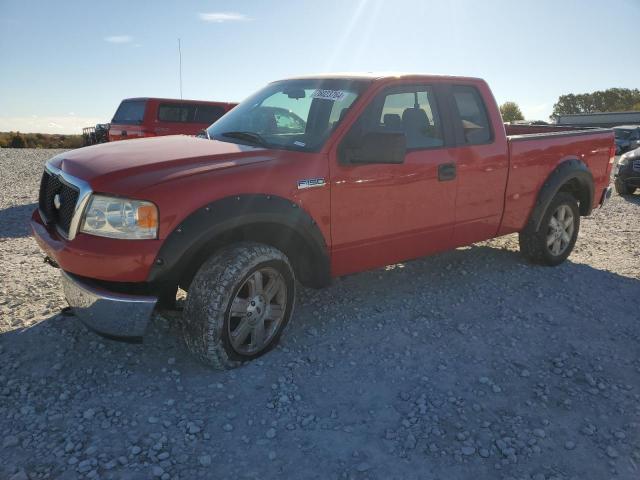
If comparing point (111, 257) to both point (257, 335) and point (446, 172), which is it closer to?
Answer: point (257, 335)

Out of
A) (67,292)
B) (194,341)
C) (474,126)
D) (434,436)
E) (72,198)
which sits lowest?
(434,436)

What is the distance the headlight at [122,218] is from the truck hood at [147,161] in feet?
0.24

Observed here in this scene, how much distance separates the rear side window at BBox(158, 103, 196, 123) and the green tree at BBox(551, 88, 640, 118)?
222ft

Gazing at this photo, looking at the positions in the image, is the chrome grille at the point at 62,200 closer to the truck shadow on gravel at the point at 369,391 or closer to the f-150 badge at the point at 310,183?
the truck shadow on gravel at the point at 369,391

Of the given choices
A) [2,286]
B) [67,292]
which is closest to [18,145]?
[2,286]

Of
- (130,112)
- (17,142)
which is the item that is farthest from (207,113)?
(17,142)

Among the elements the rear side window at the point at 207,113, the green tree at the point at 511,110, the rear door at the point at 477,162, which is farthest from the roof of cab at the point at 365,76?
the green tree at the point at 511,110

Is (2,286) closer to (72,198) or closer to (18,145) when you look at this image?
(72,198)

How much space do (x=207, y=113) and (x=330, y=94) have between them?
8.65 meters

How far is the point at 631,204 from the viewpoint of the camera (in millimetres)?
9867

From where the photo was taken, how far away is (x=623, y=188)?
10883 millimetres

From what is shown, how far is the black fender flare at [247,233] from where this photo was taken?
3.02 metres

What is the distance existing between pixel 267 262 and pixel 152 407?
1105 mm

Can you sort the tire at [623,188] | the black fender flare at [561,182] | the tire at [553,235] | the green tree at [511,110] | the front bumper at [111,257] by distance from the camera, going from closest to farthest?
the front bumper at [111,257], the black fender flare at [561,182], the tire at [553,235], the tire at [623,188], the green tree at [511,110]
